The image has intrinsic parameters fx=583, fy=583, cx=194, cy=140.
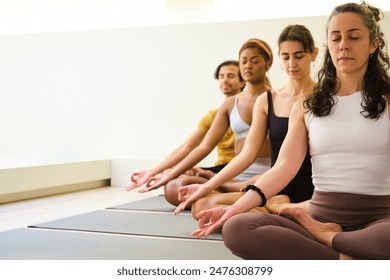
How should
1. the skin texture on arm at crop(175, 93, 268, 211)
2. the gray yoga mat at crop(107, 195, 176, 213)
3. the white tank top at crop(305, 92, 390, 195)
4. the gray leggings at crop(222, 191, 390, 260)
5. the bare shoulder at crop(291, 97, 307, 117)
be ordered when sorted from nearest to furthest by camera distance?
the gray leggings at crop(222, 191, 390, 260) → the white tank top at crop(305, 92, 390, 195) → the bare shoulder at crop(291, 97, 307, 117) → the skin texture on arm at crop(175, 93, 268, 211) → the gray yoga mat at crop(107, 195, 176, 213)

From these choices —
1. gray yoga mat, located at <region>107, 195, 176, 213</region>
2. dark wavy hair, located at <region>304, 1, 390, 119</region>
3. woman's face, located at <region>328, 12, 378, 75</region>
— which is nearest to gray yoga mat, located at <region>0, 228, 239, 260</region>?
dark wavy hair, located at <region>304, 1, 390, 119</region>

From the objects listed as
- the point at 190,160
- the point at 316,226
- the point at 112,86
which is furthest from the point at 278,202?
the point at 112,86

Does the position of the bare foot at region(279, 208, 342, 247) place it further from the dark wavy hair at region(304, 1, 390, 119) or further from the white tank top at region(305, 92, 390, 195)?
the dark wavy hair at region(304, 1, 390, 119)

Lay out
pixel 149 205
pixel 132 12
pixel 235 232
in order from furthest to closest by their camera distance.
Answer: pixel 132 12 → pixel 149 205 → pixel 235 232

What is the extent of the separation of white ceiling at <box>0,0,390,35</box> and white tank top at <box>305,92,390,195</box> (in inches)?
143

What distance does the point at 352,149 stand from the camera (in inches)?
67.0

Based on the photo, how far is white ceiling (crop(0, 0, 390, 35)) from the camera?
17.4ft

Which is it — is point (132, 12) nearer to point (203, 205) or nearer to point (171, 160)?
point (171, 160)

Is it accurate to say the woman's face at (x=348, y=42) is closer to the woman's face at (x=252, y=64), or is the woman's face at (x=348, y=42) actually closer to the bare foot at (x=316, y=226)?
the bare foot at (x=316, y=226)

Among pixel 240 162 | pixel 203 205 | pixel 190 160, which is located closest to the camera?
pixel 240 162

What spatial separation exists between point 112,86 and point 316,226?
4.40 m

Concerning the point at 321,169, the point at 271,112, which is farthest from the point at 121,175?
the point at 321,169

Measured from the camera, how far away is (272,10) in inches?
210
